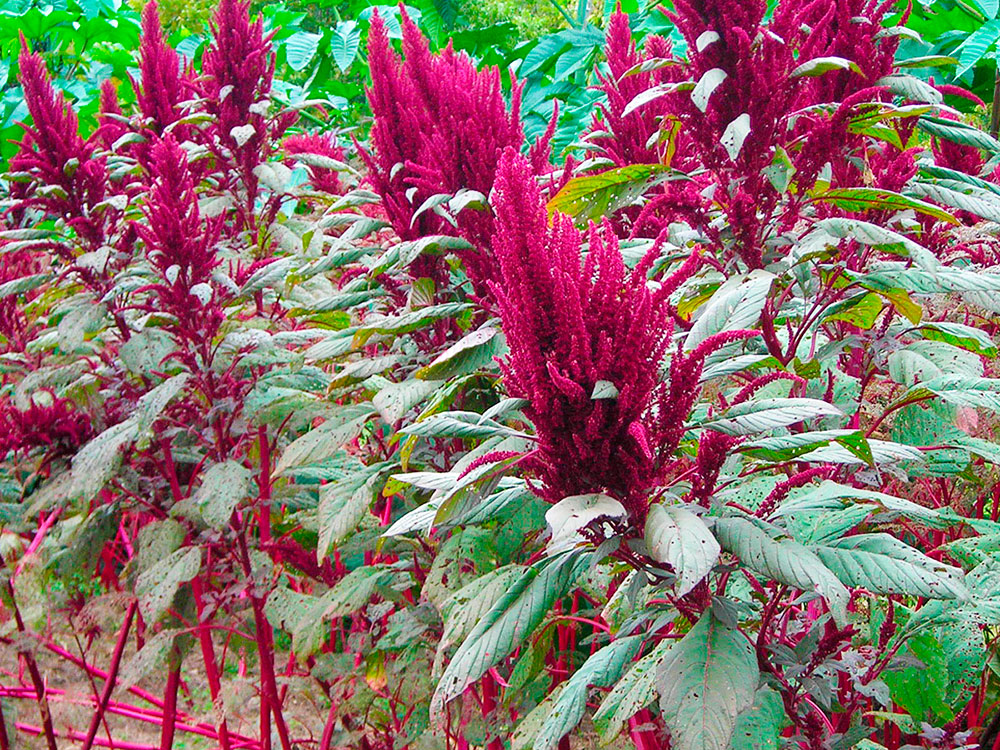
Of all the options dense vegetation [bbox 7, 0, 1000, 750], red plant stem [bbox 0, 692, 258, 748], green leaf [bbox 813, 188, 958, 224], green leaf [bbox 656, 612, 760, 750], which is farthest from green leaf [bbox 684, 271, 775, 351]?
red plant stem [bbox 0, 692, 258, 748]

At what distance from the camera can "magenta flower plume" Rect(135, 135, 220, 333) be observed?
166 cm

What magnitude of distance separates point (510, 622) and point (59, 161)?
5.67 ft

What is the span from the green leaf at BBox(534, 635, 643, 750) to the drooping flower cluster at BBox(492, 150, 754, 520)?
0.77ft

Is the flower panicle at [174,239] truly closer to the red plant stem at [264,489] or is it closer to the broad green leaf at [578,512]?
the red plant stem at [264,489]

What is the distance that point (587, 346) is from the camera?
83cm

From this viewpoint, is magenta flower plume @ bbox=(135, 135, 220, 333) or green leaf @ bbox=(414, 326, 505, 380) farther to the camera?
magenta flower plume @ bbox=(135, 135, 220, 333)

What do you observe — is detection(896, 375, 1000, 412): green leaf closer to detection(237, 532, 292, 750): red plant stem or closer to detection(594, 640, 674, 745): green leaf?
detection(594, 640, 674, 745): green leaf

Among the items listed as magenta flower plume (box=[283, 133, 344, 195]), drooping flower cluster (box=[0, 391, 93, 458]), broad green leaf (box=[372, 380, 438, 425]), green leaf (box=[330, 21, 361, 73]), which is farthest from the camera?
green leaf (box=[330, 21, 361, 73])

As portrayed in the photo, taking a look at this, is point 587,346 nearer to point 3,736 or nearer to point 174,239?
point 174,239

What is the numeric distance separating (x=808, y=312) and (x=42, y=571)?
1.53m

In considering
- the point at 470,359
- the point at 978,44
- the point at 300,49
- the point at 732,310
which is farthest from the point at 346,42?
the point at 732,310

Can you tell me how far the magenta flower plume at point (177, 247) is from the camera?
166cm

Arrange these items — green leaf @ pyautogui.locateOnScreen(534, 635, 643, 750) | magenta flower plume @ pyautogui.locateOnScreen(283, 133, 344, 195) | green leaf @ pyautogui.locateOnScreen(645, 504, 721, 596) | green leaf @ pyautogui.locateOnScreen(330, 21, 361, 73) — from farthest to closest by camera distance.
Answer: green leaf @ pyautogui.locateOnScreen(330, 21, 361, 73) → magenta flower plume @ pyautogui.locateOnScreen(283, 133, 344, 195) → green leaf @ pyautogui.locateOnScreen(534, 635, 643, 750) → green leaf @ pyautogui.locateOnScreen(645, 504, 721, 596)

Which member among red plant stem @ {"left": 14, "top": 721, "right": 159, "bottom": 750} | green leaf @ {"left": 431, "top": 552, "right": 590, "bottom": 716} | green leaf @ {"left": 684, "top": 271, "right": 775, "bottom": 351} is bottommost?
red plant stem @ {"left": 14, "top": 721, "right": 159, "bottom": 750}
